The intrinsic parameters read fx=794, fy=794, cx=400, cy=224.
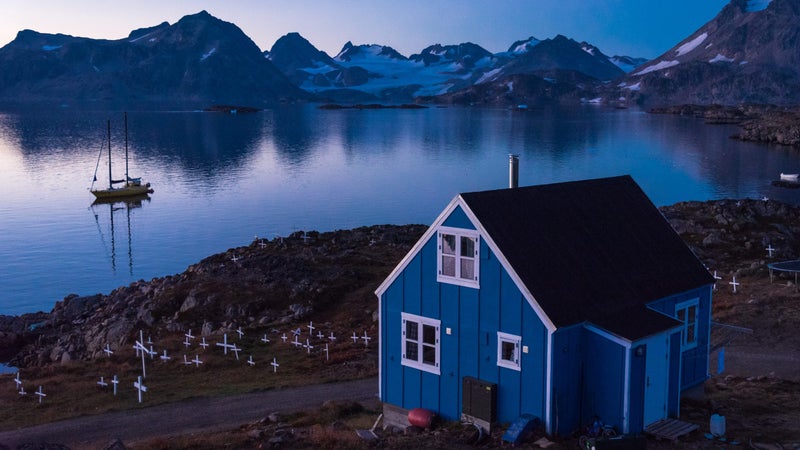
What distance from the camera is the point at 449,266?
72.4 feet

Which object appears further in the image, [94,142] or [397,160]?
[94,142]

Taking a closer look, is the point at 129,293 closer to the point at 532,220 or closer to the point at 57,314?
the point at 57,314

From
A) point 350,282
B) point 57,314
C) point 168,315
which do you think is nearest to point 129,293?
point 57,314

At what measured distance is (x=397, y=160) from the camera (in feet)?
481

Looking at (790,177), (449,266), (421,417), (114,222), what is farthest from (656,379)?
(790,177)

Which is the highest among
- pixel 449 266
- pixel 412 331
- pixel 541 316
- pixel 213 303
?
pixel 449 266

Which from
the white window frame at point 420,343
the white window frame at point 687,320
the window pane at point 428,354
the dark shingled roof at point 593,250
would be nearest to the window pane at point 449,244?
the dark shingled roof at point 593,250

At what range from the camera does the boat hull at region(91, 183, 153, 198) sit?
10362 centimetres

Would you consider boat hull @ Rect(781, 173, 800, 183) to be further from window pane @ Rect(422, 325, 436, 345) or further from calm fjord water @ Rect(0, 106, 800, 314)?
window pane @ Rect(422, 325, 436, 345)

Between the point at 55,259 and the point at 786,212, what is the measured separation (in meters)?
63.8

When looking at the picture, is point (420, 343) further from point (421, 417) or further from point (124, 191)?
point (124, 191)

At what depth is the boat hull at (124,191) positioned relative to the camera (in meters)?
104

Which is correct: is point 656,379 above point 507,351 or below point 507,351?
below

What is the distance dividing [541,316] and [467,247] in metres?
2.88
